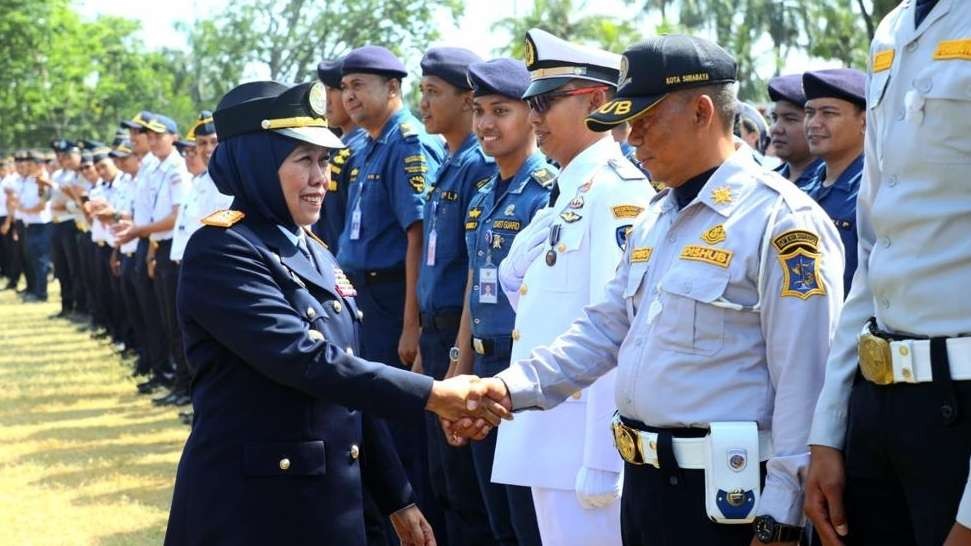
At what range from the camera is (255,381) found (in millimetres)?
3418

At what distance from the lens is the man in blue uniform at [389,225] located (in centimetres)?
632

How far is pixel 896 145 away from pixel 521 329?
1.80 m

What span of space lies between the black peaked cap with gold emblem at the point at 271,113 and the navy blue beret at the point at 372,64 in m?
3.32

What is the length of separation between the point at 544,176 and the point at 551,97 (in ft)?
2.07

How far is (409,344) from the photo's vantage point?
20.6 feet

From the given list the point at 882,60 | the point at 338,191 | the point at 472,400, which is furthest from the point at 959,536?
the point at 338,191

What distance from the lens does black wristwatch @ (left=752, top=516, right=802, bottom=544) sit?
9.54ft

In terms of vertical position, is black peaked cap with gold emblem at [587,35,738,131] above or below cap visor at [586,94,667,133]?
above

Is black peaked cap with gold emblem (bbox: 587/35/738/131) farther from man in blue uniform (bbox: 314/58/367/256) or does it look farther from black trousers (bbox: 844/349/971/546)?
man in blue uniform (bbox: 314/58/367/256)

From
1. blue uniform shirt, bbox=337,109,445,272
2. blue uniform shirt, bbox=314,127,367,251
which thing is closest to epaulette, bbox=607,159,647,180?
blue uniform shirt, bbox=337,109,445,272

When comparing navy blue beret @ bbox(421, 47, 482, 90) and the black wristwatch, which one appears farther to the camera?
navy blue beret @ bbox(421, 47, 482, 90)

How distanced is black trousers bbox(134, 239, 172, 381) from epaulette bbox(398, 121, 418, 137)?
5.84 meters

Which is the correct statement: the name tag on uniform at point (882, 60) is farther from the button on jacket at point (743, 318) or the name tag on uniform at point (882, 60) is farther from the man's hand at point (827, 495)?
the man's hand at point (827, 495)

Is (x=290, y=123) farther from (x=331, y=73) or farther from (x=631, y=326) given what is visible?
(x=331, y=73)
